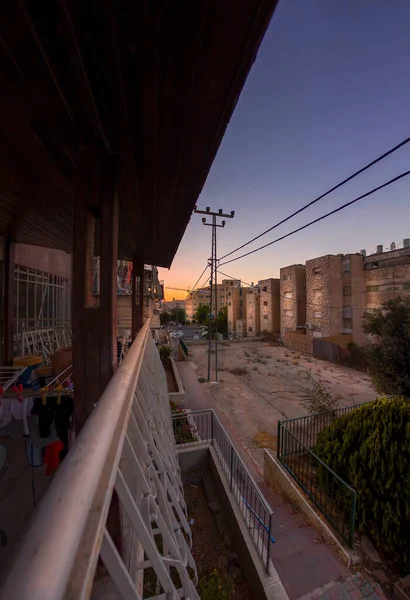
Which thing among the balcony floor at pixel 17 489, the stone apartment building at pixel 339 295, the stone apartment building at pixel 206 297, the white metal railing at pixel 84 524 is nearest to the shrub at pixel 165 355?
the balcony floor at pixel 17 489

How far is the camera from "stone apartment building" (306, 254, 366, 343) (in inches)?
926

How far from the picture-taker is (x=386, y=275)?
21.7 metres

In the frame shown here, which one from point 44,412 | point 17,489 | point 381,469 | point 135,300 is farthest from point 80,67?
point 381,469

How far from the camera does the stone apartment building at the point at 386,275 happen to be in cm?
2052

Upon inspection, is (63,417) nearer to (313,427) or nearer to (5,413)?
(5,413)

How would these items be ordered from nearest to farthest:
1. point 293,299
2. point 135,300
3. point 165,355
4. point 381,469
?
point 381,469
point 135,300
point 165,355
point 293,299

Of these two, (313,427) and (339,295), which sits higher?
(339,295)

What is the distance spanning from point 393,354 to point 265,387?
17.6ft

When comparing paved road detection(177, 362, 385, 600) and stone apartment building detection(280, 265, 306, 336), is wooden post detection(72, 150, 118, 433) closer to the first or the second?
paved road detection(177, 362, 385, 600)

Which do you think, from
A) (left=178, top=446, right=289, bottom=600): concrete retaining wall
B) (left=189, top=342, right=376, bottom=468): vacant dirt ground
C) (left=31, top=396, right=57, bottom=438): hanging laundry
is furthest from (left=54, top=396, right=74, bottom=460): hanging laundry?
(left=189, top=342, right=376, bottom=468): vacant dirt ground

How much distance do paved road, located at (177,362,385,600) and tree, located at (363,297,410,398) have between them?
6.83 meters

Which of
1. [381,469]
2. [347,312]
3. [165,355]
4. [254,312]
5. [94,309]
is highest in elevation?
[94,309]

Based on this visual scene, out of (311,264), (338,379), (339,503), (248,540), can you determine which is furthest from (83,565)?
(311,264)

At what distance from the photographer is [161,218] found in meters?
3.07
